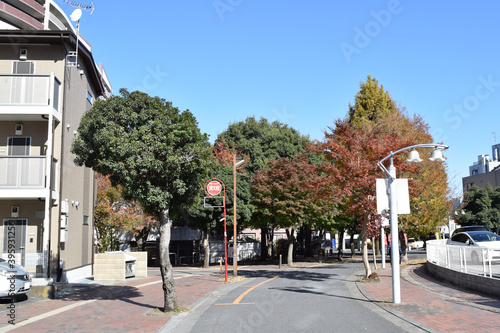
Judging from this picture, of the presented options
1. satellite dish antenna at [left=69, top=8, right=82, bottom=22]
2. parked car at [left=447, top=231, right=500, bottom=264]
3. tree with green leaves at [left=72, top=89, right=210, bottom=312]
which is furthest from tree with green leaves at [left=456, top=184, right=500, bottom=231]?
tree with green leaves at [left=72, top=89, right=210, bottom=312]

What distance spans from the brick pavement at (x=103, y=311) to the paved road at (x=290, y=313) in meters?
0.93

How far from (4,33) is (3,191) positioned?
6.49 metres

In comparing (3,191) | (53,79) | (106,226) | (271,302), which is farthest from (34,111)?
(106,226)

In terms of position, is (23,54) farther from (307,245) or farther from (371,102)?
(307,245)

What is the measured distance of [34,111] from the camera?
52.7ft

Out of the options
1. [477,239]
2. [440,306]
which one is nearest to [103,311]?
[440,306]

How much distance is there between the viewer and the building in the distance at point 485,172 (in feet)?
214

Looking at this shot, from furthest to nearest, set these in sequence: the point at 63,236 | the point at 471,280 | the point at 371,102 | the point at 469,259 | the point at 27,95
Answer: the point at 371,102 → the point at 63,236 → the point at 27,95 → the point at 469,259 → the point at 471,280

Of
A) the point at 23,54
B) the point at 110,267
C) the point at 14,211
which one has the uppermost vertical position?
the point at 23,54

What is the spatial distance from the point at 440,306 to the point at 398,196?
324cm

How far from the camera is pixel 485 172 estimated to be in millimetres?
75688

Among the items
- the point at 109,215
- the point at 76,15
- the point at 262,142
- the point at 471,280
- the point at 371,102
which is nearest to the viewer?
the point at 471,280

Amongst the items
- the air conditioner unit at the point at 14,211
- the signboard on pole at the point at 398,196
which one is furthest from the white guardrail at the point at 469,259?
the air conditioner unit at the point at 14,211

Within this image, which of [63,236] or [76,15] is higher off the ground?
[76,15]
